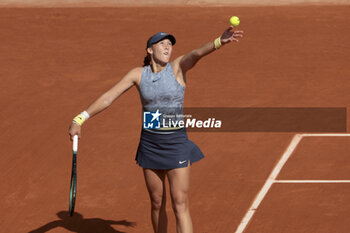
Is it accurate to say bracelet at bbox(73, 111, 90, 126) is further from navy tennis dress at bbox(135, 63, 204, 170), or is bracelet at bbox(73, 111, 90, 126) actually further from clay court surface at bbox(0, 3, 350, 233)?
clay court surface at bbox(0, 3, 350, 233)

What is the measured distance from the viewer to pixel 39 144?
1259cm

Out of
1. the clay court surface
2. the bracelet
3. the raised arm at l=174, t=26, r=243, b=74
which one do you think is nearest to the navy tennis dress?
the raised arm at l=174, t=26, r=243, b=74

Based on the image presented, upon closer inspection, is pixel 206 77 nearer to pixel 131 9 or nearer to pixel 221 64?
pixel 221 64

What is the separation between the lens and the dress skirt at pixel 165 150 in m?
7.94

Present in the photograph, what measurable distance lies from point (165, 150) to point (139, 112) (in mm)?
6040

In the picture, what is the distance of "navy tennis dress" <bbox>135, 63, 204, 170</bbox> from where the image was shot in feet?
25.6

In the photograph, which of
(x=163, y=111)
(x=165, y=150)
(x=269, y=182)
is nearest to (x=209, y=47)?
(x=163, y=111)

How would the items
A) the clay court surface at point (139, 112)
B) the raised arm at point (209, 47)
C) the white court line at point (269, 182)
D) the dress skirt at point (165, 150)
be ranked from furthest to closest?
the clay court surface at point (139, 112) < the white court line at point (269, 182) < the dress skirt at point (165, 150) < the raised arm at point (209, 47)

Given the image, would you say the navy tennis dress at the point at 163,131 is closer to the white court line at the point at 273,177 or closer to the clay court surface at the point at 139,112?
the clay court surface at the point at 139,112

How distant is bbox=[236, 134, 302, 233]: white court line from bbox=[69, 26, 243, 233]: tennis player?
1969 mm

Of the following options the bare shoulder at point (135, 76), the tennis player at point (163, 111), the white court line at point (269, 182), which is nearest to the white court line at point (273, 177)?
the white court line at point (269, 182)

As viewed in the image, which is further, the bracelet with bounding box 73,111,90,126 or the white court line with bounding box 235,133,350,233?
the white court line with bounding box 235,133,350,233

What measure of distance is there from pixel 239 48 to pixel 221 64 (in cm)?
118

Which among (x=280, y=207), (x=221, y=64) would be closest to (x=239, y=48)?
(x=221, y=64)
